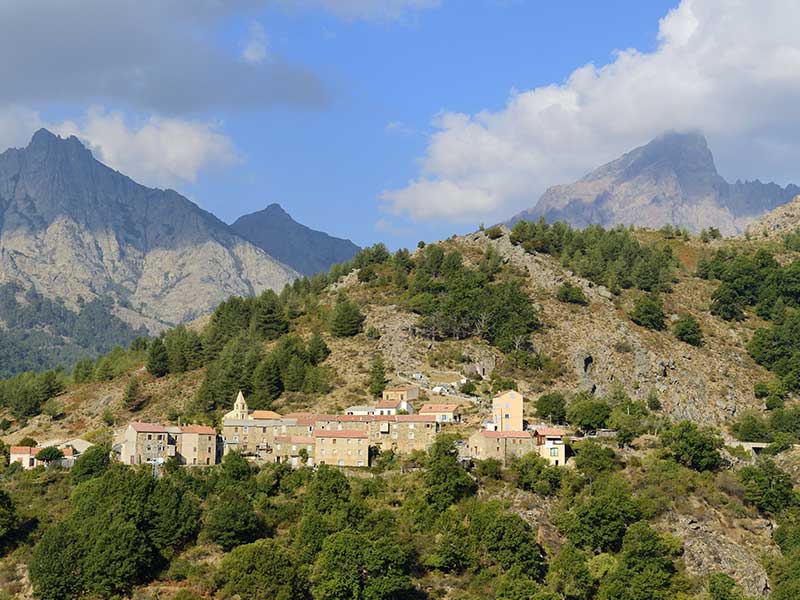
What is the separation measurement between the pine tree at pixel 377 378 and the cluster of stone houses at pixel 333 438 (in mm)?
9559

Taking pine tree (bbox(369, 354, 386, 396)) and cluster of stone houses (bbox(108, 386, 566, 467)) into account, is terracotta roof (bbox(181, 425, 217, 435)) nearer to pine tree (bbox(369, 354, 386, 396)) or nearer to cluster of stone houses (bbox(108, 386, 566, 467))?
cluster of stone houses (bbox(108, 386, 566, 467))

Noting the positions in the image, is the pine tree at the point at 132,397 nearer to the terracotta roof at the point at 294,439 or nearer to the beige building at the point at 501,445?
the terracotta roof at the point at 294,439

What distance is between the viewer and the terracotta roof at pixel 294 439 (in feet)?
322

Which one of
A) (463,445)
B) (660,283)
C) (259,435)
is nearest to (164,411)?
(259,435)

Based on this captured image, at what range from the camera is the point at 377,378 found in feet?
376

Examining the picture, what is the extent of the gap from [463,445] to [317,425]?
43.5 ft

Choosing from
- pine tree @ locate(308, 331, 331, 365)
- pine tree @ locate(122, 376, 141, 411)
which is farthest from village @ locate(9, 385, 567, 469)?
pine tree @ locate(122, 376, 141, 411)

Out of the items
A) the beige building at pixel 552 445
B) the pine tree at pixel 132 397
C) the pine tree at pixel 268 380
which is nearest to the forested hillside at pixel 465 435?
the pine tree at pixel 268 380

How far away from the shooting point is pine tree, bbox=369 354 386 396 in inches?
4414

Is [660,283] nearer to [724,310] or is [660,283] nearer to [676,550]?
[724,310]

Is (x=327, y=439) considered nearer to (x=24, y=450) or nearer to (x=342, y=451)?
(x=342, y=451)

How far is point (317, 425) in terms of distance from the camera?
98.2 meters

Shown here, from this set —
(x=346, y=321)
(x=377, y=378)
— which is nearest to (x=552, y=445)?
(x=377, y=378)

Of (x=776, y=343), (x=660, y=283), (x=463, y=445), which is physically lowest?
(x=463, y=445)
